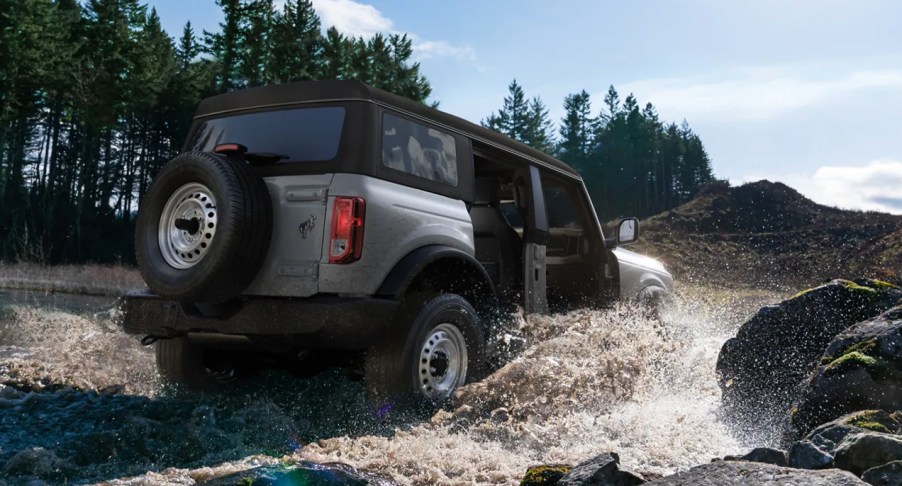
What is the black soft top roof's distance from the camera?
473 centimetres

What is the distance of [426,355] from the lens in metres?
4.72

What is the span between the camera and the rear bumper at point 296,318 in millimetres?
4246

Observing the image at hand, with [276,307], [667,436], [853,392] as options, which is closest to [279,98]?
[276,307]

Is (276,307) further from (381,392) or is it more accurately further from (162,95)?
(162,95)

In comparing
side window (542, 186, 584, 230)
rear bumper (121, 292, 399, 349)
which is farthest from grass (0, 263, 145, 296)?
rear bumper (121, 292, 399, 349)

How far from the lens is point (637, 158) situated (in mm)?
84312

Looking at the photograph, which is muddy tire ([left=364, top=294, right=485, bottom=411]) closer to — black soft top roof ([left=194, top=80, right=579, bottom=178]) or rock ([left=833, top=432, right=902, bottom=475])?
black soft top roof ([left=194, top=80, right=579, bottom=178])

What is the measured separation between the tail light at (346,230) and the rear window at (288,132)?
16.1 inches

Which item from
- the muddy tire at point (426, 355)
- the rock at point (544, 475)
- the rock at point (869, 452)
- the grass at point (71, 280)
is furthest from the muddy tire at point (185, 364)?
the grass at point (71, 280)

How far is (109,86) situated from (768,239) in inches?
1600

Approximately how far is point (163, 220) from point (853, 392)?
4419mm

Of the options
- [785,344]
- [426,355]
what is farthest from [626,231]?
[426,355]

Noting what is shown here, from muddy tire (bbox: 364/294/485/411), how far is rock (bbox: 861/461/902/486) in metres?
2.48

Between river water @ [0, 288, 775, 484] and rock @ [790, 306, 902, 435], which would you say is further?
rock @ [790, 306, 902, 435]
